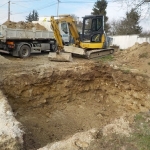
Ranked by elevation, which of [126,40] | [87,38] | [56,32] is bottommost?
[87,38]

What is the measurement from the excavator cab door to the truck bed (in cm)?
265

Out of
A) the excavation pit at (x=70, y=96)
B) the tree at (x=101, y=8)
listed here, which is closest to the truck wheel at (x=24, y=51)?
the excavation pit at (x=70, y=96)

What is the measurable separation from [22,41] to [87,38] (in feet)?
13.3

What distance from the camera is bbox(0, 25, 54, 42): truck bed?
12.7 m

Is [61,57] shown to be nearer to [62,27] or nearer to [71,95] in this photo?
[71,95]

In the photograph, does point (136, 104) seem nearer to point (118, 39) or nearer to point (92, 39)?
point (92, 39)

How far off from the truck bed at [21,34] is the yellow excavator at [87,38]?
1.72 metres

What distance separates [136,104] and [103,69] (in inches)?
85.9

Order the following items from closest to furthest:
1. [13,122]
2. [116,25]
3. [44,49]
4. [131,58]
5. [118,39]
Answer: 1. [13,122]
2. [131,58]
3. [44,49]
4. [118,39]
5. [116,25]

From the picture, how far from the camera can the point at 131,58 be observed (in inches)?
475


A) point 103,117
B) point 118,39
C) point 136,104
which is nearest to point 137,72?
point 136,104

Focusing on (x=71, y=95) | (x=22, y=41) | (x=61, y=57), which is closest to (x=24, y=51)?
(x=22, y=41)

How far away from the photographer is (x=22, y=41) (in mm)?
13898

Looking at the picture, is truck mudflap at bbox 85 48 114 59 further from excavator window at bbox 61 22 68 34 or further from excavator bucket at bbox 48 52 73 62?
excavator window at bbox 61 22 68 34
